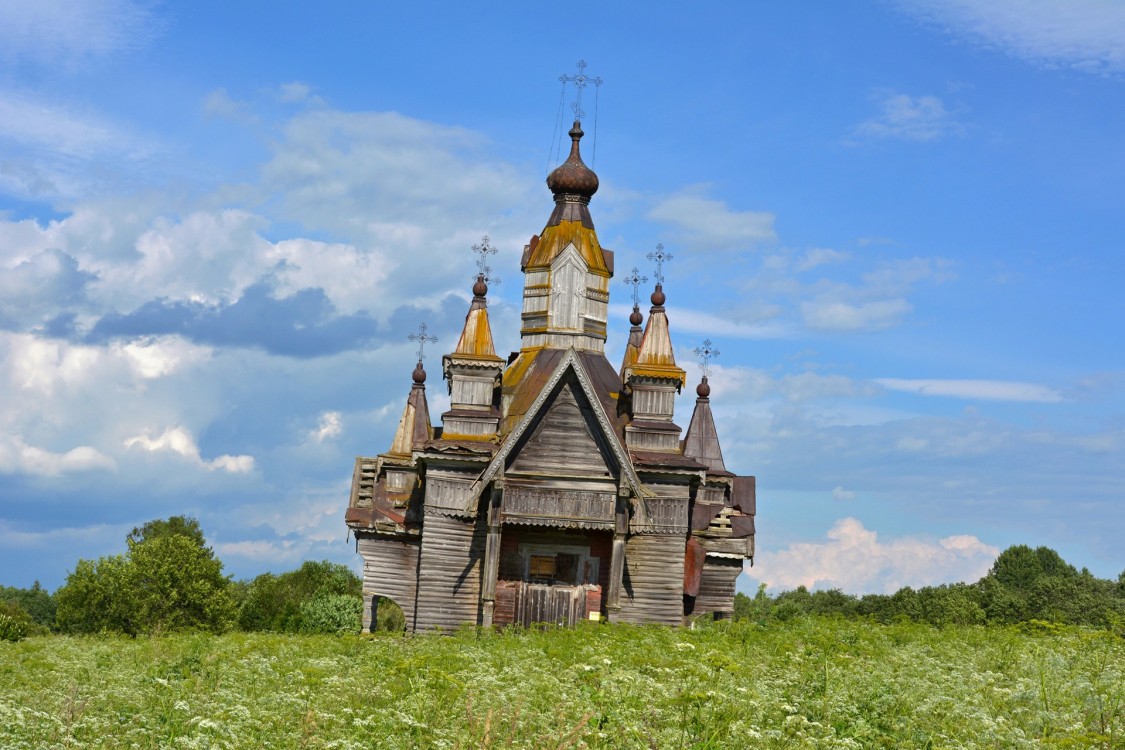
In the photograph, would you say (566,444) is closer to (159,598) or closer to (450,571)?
(450,571)

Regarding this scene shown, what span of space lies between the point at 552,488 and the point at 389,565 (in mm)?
6136

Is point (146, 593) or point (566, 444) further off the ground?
point (566, 444)

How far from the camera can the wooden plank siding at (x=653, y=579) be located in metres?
34.8

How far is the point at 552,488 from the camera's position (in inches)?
1316

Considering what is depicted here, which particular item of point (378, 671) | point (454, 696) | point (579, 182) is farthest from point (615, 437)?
point (454, 696)

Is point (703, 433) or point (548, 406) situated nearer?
point (548, 406)

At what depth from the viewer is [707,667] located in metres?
15.2

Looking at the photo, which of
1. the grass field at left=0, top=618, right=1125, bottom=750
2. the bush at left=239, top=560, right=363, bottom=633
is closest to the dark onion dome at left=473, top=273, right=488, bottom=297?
the grass field at left=0, top=618, right=1125, bottom=750

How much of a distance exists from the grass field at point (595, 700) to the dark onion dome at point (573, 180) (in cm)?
2216

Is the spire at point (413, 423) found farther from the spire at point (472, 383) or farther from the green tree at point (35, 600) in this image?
the green tree at point (35, 600)

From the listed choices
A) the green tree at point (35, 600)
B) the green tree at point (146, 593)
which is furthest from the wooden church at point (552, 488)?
the green tree at point (35, 600)

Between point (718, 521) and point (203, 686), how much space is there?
24824 mm

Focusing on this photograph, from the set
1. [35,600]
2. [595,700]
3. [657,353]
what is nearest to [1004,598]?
[657,353]

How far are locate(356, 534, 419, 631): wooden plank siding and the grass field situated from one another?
53.3 ft
